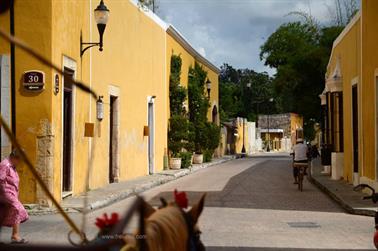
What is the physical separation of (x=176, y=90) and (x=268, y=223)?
2001cm

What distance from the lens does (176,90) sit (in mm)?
32469

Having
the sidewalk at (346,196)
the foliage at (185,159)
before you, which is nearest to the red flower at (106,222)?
the sidewalk at (346,196)

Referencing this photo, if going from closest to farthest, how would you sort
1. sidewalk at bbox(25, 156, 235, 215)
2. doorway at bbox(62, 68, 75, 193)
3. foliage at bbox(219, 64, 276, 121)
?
sidewalk at bbox(25, 156, 235, 215) < doorway at bbox(62, 68, 75, 193) < foliage at bbox(219, 64, 276, 121)

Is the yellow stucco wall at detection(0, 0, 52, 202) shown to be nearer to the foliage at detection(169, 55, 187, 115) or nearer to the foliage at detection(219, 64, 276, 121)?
the foliage at detection(169, 55, 187, 115)

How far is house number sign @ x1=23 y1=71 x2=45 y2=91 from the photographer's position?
14.3 metres

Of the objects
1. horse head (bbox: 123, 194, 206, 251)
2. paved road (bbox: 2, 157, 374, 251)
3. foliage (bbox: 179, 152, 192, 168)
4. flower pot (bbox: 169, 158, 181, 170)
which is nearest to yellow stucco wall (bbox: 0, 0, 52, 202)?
paved road (bbox: 2, 157, 374, 251)

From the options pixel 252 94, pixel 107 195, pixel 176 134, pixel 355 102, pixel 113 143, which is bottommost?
pixel 107 195

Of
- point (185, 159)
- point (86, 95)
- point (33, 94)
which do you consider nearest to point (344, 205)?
point (86, 95)

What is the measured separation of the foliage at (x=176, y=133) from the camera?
31953 mm

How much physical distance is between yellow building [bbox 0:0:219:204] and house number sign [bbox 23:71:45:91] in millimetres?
30

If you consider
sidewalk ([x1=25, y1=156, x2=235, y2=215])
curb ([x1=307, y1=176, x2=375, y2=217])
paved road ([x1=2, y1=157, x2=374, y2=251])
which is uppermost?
sidewalk ([x1=25, y1=156, x2=235, y2=215])

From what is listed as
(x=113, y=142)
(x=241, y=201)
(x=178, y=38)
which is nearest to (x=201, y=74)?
(x=178, y=38)

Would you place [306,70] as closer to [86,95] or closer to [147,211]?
[86,95]

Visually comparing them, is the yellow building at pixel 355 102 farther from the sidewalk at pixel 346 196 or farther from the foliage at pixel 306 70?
the foliage at pixel 306 70
